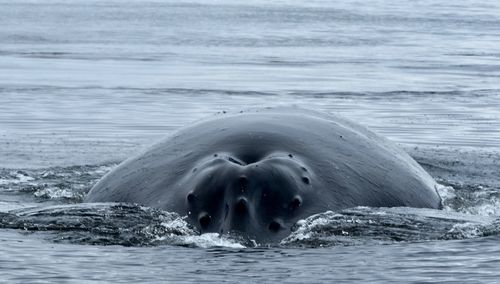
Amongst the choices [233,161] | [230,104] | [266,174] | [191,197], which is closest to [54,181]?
[233,161]

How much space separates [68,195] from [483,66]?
25.0 m

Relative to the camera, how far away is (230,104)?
2408cm

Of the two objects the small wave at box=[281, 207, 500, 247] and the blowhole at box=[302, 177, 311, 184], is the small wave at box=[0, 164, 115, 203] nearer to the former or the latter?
the blowhole at box=[302, 177, 311, 184]

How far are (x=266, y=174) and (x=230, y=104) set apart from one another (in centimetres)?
1559

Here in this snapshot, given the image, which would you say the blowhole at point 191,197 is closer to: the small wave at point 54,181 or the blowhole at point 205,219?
the blowhole at point 205,219

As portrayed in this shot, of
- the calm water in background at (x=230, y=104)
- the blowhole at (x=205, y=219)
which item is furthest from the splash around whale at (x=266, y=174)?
the calm water in background at (x=230, y=104)

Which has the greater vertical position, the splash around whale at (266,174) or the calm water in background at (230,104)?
the splash around whale at (266,174)

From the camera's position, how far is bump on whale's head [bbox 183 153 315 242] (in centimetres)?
815

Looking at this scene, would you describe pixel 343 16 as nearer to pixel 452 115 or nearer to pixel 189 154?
pixel 452 115

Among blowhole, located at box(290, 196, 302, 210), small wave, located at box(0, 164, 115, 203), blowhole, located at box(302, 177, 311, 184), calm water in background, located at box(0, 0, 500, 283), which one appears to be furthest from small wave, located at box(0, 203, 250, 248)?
small wave, located at box(0, 164, 115, 203)

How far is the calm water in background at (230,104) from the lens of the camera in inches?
320

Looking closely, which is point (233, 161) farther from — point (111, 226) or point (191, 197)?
point (111, 226)

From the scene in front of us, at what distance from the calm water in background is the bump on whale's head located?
0.53ft

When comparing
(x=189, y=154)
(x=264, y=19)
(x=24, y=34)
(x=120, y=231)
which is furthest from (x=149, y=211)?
(x=264, y=19)
